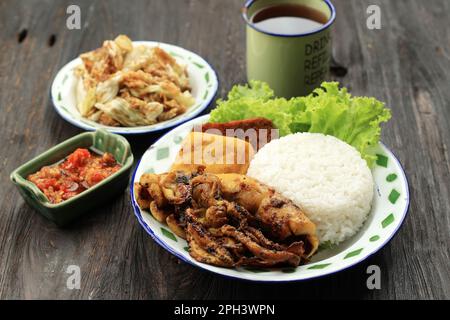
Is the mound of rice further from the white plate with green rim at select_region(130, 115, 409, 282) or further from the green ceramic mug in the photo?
the green ceramic mug

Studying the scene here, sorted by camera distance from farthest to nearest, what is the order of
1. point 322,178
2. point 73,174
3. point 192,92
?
point 192,92 < point 73,174 < point 322,178

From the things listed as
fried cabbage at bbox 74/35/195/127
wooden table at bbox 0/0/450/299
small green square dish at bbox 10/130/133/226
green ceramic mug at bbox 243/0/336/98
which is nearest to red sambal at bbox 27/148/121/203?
small green square dish at bbox 10/130/133/226

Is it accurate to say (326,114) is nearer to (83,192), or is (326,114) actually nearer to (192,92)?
(192,92)

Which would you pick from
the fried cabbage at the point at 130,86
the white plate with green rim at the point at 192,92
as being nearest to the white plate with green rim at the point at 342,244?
the white plate with green rim at the point at 192,92

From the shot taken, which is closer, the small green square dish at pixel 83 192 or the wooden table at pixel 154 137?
the wooden table at pixel 154 137

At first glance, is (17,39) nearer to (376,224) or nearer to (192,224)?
(192,224)

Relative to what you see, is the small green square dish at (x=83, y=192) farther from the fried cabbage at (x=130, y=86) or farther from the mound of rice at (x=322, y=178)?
the mound of rice at (x=322, y=178)

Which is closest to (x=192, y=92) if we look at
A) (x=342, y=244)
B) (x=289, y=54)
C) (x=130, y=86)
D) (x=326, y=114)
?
(x=130, y=86)
